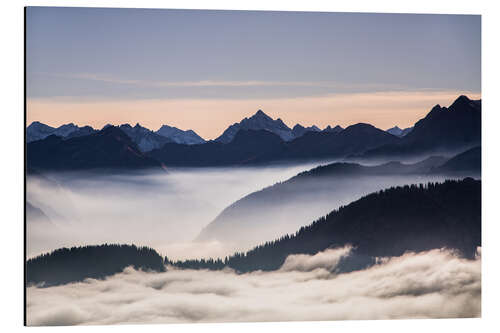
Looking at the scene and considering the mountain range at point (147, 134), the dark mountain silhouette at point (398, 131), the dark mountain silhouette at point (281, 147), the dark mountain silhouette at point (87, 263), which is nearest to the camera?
the dark mountain silhouette at point (87, 263)

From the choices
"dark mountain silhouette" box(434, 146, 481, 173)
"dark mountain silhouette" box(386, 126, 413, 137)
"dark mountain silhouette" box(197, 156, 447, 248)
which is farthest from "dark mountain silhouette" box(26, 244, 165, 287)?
"dark mountain silhouette" box(434, 146, 481, 173)

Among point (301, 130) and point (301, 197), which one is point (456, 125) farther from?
point (301, 197)

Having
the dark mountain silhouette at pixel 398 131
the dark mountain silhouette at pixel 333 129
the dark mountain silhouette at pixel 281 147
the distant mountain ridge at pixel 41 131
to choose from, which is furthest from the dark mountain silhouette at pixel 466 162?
the distant mountain ridge at pixel 41 131

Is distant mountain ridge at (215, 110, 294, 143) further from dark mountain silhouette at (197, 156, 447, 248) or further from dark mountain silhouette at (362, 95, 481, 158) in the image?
dark mountain silhouette at (362, 95, 481, 158)

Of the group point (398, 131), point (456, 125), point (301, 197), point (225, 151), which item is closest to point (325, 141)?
point (301, 197)

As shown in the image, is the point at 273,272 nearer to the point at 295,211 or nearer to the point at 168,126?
the point at 295,211

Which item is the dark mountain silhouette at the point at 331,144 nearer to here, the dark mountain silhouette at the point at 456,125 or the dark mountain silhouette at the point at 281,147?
the dark mountain silhouette at the point at 281,147
